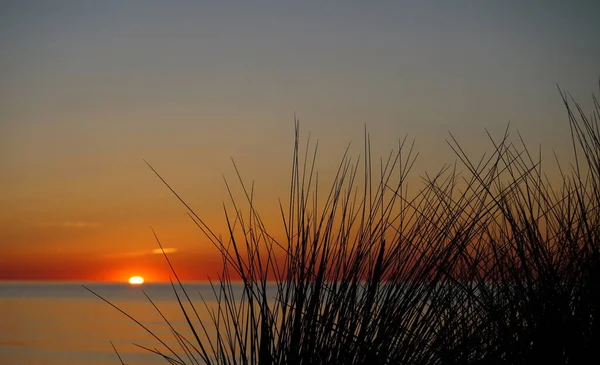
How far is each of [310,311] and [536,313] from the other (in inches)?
22.9

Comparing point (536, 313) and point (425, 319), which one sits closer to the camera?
point (536, 313)

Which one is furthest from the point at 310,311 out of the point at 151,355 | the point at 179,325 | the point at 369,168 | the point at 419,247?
the point at 179,325

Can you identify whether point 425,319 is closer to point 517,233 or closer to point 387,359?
point 387,359

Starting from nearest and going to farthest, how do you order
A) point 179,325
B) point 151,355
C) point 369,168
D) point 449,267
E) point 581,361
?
point 581,361
point 449,267
point 369,168
point 151,355
point 179,325

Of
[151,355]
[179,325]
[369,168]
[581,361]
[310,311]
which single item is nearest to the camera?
[581,361]

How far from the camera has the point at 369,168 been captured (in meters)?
2.40

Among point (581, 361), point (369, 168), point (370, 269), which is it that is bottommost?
point (581, 361)

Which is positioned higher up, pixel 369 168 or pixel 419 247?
pixel 369 168

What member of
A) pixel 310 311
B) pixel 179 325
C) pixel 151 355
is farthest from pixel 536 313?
pixel 179 325

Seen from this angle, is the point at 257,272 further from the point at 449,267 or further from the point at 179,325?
the point at 179,325

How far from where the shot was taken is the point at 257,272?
225cm

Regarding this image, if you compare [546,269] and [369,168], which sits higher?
[369,168]

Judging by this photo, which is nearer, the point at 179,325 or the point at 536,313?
the point at 536,313

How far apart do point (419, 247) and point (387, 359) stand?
13.3 inches
